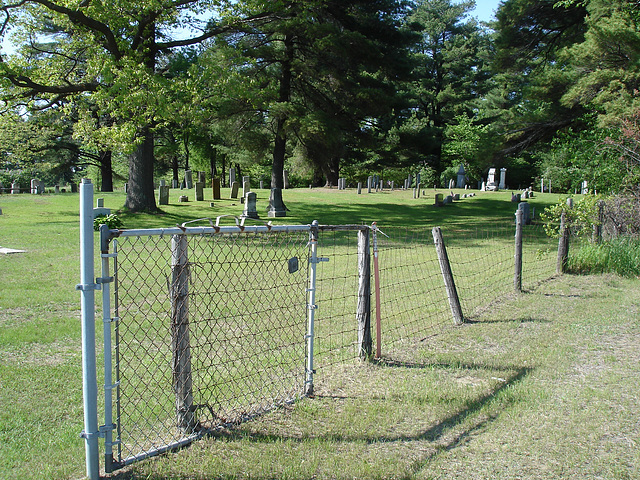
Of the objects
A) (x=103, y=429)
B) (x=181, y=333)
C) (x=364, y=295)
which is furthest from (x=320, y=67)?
(x=103, y=429)

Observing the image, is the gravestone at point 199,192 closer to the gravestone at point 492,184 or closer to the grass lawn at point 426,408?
the grass lawn at point 426,408

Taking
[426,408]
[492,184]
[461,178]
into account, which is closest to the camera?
[426,408]

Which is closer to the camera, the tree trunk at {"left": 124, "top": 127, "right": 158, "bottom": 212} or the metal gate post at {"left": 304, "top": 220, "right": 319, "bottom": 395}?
the metal gate post at {"left": 304, "top": 220, "right": 319, "bottom": 395}

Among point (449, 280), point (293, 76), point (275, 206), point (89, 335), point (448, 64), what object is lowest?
point (449, 280)

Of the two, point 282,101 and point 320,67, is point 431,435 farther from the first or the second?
point 282,101

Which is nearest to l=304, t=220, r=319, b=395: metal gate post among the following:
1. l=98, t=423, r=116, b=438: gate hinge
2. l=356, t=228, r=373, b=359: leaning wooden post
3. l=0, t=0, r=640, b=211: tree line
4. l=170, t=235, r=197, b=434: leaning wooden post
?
l=356, t=228, r=373, b=359: leaning wooden post

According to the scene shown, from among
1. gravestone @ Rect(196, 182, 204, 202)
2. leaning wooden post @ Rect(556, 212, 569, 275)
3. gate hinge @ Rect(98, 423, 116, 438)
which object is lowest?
gate hinge @ Rect(98, 423, 116, 438)

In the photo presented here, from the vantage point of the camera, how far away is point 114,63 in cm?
1689

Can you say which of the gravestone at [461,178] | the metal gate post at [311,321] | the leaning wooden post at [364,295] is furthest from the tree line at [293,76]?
the gravestone at [461,178]

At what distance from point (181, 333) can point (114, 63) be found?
15.7 m

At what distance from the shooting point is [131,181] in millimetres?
21547

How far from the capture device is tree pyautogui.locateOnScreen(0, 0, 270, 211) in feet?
55.7

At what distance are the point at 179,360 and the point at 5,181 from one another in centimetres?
5701

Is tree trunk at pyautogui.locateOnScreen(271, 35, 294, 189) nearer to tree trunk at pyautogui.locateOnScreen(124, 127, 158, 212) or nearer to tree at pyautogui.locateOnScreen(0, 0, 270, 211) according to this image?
tree at pyautogui.locateOnScreen(0, 0, 270, 211)
